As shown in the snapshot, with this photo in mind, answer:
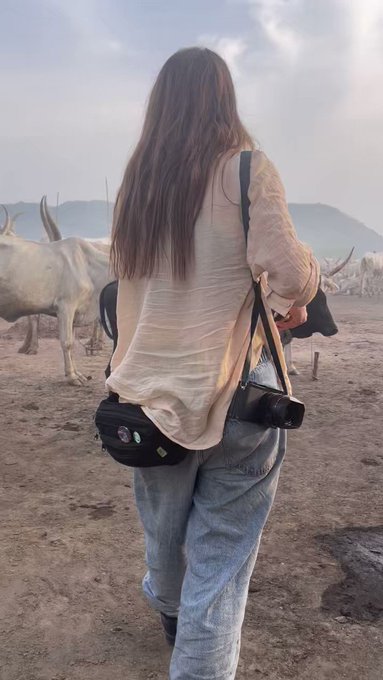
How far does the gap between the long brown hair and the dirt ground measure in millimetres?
1526

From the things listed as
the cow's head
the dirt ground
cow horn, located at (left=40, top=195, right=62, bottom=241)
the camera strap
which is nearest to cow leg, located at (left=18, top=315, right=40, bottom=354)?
cow horn, located at (left=40, top=195, right=62, bottom=241)

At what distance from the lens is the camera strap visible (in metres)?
1.50

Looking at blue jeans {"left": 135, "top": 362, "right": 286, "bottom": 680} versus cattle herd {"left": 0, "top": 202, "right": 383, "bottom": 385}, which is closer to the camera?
blue jeans {"left": 135, "top": 362, "right": 286, "bottom": 680}

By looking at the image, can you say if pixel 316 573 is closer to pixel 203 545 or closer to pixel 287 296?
pixel 203 545

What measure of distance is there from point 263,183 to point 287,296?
28 cm

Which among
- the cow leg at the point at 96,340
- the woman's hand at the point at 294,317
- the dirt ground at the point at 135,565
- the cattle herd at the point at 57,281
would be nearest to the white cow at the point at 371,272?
the cow leg at the point at 96,340

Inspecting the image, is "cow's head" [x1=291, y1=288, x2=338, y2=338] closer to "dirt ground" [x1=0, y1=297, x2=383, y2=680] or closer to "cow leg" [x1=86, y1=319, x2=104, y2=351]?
"dirt ground" [x1=0, y1=297, x2=383, y2=680]

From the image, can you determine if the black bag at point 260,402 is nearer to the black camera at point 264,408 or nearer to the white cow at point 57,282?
the black camera at point 264,408

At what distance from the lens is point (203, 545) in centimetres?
165

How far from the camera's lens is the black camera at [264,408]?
5.10 feet

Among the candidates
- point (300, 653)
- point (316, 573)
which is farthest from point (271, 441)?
point (316, 573)

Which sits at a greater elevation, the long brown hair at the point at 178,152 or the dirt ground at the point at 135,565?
the long brown hair at the point at 178,152

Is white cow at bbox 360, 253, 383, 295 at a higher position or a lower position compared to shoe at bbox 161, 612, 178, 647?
higher

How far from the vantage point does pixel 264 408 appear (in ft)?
5.15
